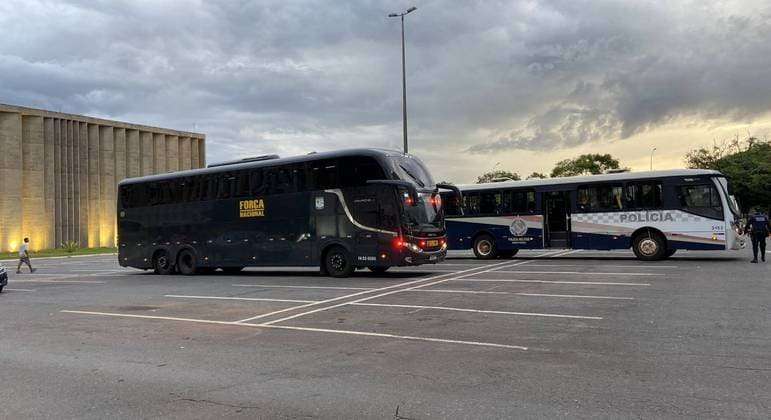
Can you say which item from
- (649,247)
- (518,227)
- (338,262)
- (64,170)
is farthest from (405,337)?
(64,170)

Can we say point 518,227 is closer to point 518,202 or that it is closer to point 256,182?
point 518,202

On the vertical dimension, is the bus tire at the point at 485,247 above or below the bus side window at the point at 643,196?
below

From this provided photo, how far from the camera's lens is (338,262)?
1795cm

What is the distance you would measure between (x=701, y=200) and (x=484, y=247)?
7832mm

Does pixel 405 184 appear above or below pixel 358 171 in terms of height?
below

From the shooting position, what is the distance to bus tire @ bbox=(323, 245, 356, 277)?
1773 centimetres

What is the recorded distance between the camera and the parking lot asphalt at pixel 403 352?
5195 millimetres

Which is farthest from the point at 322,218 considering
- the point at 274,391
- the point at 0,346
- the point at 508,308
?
the point at 274,391

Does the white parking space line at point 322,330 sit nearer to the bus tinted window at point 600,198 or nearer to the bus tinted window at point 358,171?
the bus tinted window at point 358,171

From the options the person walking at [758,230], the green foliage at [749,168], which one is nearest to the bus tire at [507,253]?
the person walking at [758,230]

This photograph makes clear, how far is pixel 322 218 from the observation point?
18125 mm

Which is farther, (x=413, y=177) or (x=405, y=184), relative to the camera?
(x=413, y=177)

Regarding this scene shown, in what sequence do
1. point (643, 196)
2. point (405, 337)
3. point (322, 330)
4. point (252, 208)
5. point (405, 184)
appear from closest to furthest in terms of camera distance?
point (405, 337) < point (322, 330) < point (405, 184) < point (252, 208) < point (643, 196)

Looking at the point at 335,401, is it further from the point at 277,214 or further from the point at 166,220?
the point at 166,220
